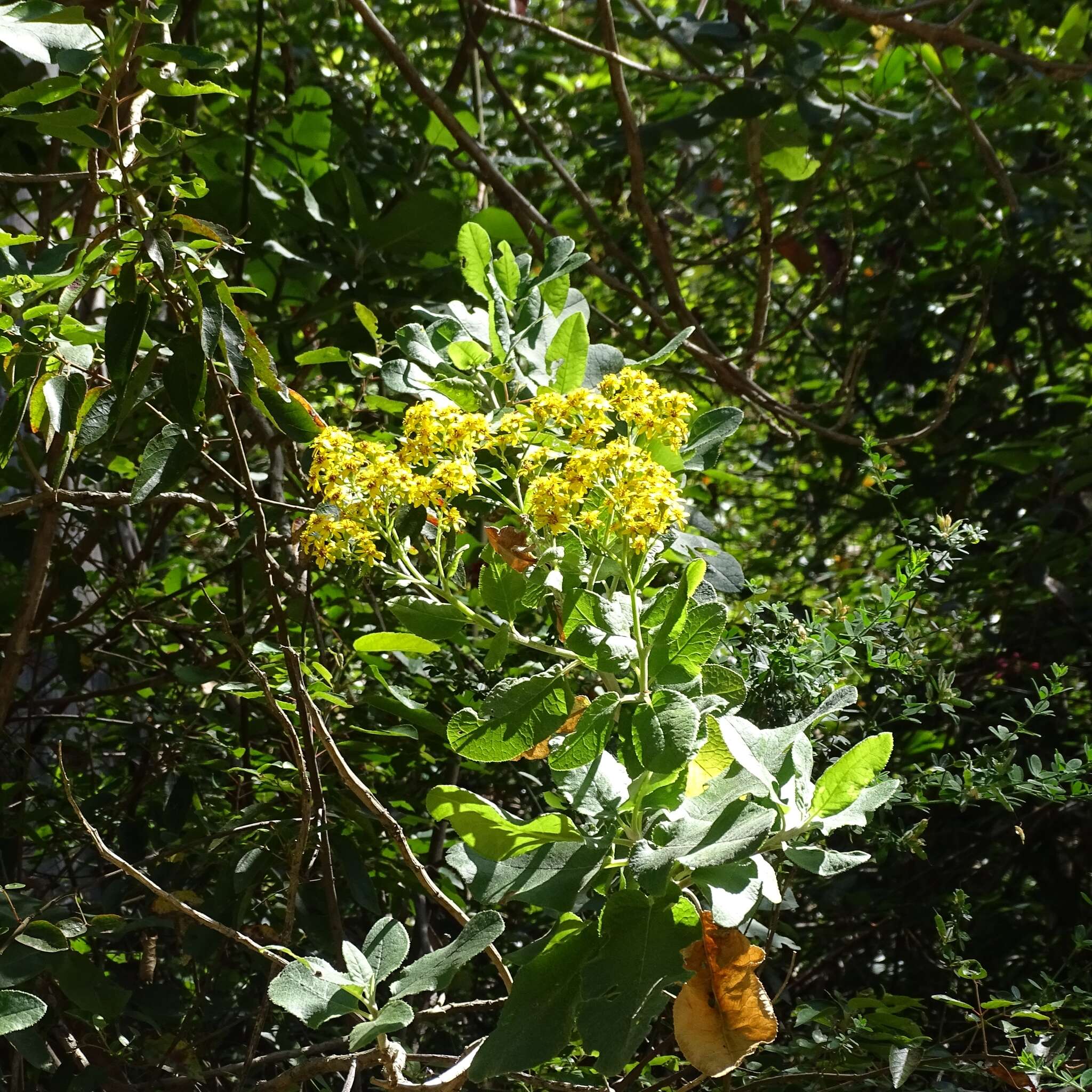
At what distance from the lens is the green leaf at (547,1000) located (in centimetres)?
99

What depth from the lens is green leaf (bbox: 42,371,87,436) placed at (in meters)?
1.36

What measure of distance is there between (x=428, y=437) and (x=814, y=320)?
251 cm

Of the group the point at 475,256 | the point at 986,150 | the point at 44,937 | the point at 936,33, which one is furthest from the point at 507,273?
the point at 986,150

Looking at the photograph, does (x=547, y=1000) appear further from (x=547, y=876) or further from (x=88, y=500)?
(x=88, y=500)

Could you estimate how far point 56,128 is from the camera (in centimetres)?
124

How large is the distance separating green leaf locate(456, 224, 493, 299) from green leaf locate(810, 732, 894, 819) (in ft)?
2.39

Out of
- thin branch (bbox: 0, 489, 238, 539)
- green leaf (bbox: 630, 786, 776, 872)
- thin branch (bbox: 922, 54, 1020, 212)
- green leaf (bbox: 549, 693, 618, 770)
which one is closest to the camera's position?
green leaf (bbox: 630, 786, 776, 872)

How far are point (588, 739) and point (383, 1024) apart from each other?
0.99 ft

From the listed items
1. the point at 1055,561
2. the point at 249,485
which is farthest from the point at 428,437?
the point at 1055,561

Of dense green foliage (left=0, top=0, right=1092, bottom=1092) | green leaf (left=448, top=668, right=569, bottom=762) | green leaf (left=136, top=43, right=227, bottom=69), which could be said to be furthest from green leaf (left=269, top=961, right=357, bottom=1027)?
green leaf (left=136, top=43, right=227, bottom=69)

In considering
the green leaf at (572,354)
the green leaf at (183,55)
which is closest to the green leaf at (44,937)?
the green leaf at (572,354)

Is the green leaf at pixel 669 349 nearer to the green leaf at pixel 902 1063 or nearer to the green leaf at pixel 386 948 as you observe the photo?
the green leaf at pixel 386 948

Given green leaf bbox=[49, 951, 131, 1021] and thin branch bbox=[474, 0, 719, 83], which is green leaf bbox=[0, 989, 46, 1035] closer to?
green leaf bbox=[49, 951, 131, 1021]

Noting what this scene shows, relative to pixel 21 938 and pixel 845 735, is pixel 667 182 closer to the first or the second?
pixel 845 735
